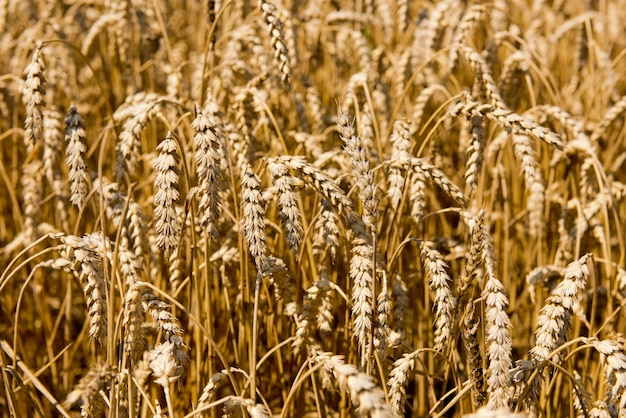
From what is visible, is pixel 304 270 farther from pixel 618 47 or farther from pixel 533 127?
pixel 618 47

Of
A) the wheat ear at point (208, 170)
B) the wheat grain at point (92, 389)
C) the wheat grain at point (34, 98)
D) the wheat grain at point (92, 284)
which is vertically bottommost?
the wheat grain at point (92, 389)

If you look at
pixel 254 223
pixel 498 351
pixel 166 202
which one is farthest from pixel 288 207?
pixel 498 351

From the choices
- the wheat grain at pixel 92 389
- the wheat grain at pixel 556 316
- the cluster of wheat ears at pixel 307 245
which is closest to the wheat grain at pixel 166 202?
the cluster of wheat ears at pixel 307 245

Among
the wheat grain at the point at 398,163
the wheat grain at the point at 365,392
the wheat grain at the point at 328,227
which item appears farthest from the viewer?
the wheat grain at the point at 398,163

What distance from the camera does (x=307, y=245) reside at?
181cm

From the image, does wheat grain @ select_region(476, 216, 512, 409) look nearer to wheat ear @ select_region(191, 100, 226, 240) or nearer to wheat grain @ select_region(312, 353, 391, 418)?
wheat grain @ select_region(312, 353, 391, 418)

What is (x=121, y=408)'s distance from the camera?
1487mm

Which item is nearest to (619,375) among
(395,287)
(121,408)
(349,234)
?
(395,287)

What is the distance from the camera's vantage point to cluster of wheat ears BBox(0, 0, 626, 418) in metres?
1.31

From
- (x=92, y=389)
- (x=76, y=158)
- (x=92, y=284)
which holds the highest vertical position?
(x=76, y=158)

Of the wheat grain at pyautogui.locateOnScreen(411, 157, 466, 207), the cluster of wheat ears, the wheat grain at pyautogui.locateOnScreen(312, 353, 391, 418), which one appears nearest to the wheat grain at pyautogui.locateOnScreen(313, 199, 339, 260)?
the cluster of wheat ears

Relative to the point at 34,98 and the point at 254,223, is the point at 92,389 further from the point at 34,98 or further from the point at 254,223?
the point at 34,98

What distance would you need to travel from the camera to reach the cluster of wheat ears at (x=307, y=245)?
4.30 ft

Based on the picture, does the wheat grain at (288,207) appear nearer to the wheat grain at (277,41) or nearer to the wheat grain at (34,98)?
the wheat grain at (277,41)
